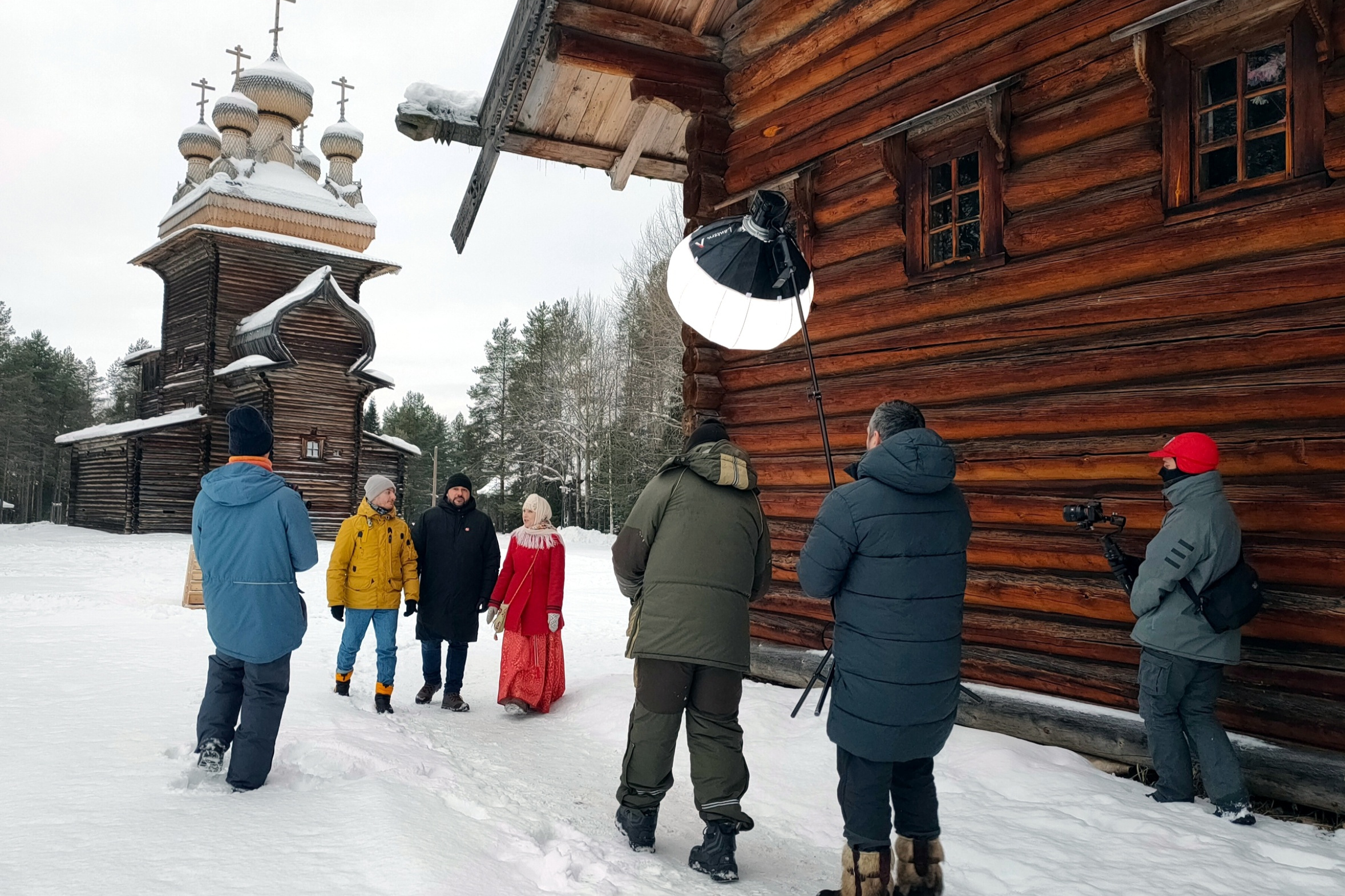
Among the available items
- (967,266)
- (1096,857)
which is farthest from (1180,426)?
(1096,857)

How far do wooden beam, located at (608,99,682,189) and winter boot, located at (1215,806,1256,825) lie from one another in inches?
265

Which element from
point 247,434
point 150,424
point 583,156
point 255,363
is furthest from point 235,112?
point 247,434

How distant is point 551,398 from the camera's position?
37.4 m

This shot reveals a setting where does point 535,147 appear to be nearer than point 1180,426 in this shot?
No

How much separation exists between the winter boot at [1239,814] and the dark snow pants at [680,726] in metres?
2.05

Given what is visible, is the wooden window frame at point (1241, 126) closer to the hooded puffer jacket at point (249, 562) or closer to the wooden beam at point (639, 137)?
the wooden beam at point (639, 137)

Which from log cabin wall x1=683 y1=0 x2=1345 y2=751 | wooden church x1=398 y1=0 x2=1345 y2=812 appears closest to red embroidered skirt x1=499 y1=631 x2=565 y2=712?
wooden church x1=398 y1=0 x2=1345 y2=812

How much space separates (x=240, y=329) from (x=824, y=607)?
79.6 feet

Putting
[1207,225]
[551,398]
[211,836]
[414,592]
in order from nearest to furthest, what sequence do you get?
[211,836] < [1207,225] < [414,592] < [551,398]

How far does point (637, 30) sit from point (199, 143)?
30.3 m

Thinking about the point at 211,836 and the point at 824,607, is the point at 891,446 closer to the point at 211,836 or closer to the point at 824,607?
the point at 211,836

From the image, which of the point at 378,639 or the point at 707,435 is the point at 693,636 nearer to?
the point at 707,435

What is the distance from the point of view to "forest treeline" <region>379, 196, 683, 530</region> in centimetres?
2930

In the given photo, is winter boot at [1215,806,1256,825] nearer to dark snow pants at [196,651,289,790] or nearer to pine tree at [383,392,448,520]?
dark snow pants at [196,651,289,790]
